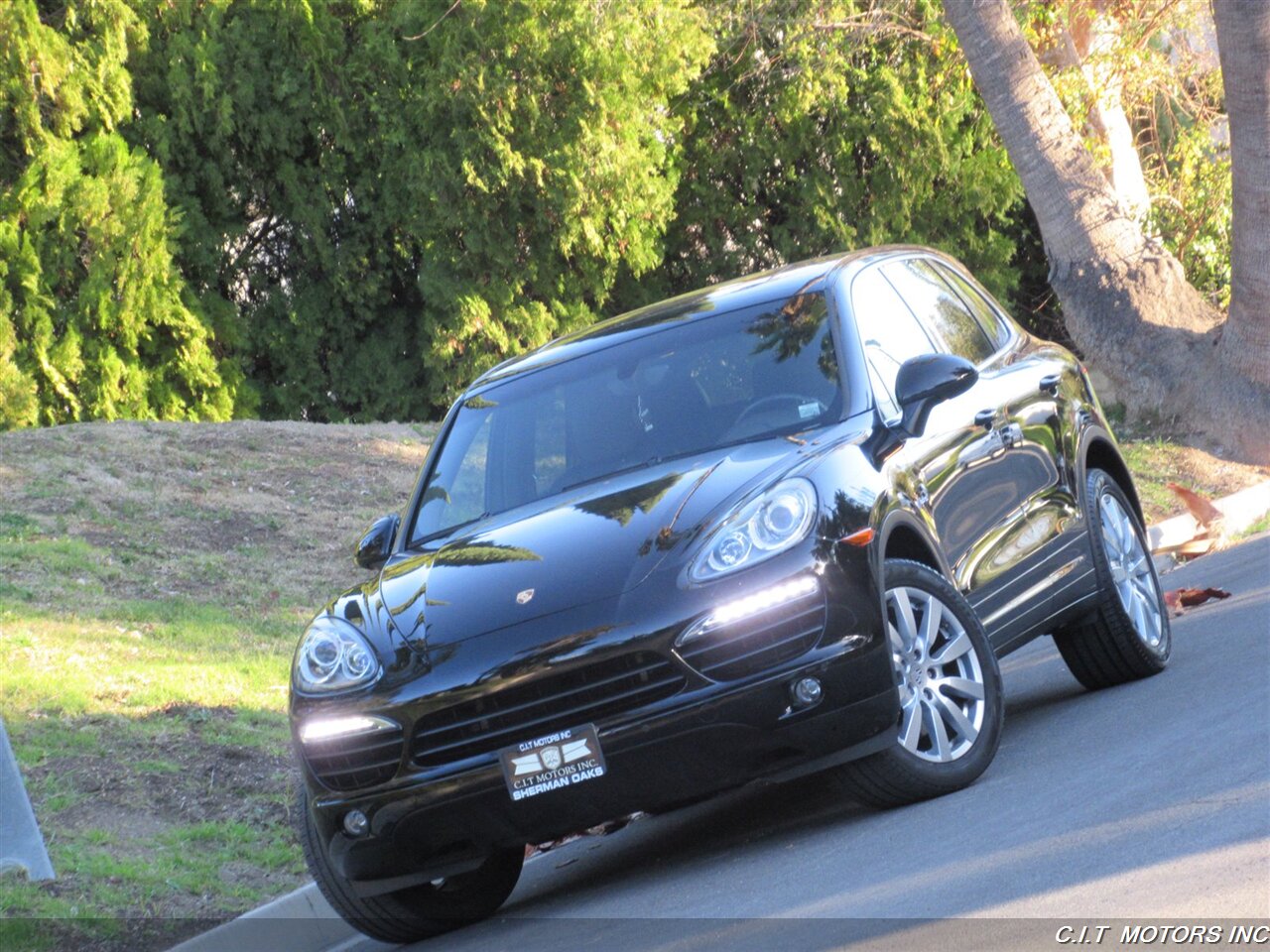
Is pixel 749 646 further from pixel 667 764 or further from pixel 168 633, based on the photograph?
pixel 168 633

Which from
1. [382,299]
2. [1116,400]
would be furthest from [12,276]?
[1116,400]

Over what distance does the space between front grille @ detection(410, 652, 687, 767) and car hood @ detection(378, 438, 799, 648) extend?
0.23m

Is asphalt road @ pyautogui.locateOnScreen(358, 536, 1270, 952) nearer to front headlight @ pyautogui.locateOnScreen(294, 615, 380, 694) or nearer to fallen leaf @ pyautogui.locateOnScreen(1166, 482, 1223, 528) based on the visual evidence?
front headlight @ pyautogui.locateOnScreen(294, 615, 380, 694)

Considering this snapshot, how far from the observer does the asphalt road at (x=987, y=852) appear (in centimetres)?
456

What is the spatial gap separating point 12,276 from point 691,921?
14459mm

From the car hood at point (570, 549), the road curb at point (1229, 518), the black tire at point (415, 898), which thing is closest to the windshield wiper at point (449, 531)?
the car hood at point (570, 549)

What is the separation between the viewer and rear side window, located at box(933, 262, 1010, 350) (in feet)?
26.8

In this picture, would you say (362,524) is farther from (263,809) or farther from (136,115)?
(136,115)

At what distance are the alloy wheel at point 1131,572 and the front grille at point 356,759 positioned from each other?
134 inches

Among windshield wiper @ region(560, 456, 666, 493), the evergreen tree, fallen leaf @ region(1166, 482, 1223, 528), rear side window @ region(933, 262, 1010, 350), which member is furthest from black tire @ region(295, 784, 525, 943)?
the evergreen tree

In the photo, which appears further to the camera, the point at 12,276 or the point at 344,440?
the point at 12,276

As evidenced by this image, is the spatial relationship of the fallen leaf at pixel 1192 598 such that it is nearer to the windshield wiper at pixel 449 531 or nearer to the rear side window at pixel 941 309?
the rear side window at pixel 941 309

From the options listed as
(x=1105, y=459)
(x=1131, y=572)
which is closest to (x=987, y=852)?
(x=1131, y=572)

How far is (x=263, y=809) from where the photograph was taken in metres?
7.78
